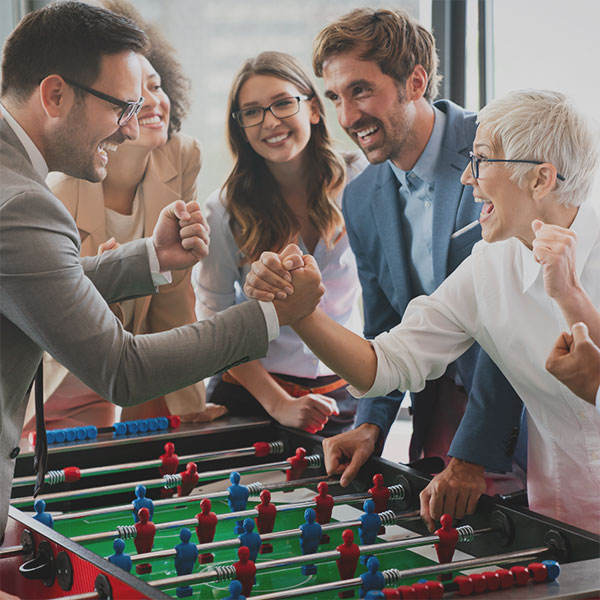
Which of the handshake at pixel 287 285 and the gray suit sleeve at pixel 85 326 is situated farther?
the handshake at pixel 287 285

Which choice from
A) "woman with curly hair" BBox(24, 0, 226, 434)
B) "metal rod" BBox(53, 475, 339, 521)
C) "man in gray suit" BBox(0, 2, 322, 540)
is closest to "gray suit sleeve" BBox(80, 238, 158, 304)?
"man in gray suit" BBox(0, 2, 322, 540)

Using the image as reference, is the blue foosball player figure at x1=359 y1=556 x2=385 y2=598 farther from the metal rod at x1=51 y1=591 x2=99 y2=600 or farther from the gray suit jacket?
the gray suit jacket

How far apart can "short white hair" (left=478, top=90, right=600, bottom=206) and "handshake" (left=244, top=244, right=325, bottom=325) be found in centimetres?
53

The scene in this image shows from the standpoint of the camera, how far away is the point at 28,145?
1790mm

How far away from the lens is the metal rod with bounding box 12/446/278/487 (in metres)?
2.12

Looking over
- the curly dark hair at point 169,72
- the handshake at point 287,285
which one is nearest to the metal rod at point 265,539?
the handshake at point 287,285

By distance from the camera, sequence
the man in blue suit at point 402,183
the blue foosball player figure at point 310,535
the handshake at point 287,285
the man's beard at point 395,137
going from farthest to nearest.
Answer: the man's beard at point 395,137 → the man in blue suit at point 402,183 → the handshake at point 287,285 → the blue foosball player figure at point 310,535

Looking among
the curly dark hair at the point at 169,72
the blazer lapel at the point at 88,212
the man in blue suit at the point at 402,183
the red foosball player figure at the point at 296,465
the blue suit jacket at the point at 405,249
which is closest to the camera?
the red foosball player figure at the point at 296,465

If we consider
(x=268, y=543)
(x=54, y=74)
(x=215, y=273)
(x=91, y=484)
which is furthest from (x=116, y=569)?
(x=215, y=273)

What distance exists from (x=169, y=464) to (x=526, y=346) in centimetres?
96

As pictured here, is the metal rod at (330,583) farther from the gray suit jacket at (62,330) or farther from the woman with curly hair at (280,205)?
the woman with curly hair at (280,205)

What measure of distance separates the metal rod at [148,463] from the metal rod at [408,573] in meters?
0.86

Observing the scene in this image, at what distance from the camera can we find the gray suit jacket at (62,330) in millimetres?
1599

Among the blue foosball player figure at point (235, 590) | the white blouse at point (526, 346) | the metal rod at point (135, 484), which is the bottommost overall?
the metal rod at point (135, 484)
